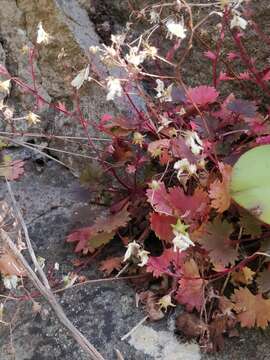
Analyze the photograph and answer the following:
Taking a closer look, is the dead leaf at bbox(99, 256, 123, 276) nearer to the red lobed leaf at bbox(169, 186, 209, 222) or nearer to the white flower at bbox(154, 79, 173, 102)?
the red lobed leaf at bbox(169, 186, 209, 222)

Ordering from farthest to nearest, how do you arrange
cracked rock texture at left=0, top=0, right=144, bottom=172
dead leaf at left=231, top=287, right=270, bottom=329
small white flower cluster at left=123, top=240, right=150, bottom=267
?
1. cracked rock texture at left=0, top=0, right=144, bottom=172
2. dead leaf at left=231, top=287, right=270, bottom=329
3. small white flower cluster at left=123, top=240, right=150, bottom=267

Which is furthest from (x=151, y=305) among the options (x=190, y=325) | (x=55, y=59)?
(x=55, y=59)

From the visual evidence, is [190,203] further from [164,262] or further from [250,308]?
[250,308]

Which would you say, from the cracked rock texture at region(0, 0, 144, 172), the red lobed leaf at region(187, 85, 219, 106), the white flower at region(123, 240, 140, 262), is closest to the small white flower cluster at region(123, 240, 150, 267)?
the white flower at region(123, 240, 140, 262)

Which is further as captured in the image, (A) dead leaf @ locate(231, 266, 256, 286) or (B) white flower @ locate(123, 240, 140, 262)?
(A) dead leaf @ locate(231, 266, 256, 286)

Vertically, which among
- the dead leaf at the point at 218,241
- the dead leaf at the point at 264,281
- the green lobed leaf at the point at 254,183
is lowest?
Answer: the dead leaf at the point at 264,281

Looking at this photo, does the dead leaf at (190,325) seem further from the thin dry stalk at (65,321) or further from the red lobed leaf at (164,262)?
the thin dry stalk at (65,321)

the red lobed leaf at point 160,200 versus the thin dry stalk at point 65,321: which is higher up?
the red lobed leaf at point 160,200

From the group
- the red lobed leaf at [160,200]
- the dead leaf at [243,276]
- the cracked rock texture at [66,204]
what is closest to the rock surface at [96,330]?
the cracked rock texture at [66,204]

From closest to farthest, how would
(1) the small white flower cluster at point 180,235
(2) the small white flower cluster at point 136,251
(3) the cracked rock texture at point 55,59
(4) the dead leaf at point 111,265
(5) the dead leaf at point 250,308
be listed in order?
1. (1) the small white flower cluster at point 180,235
2. (2) the small white flower cluster at point 136,251
3. (5) the dead leaf at point 250,308
4. (4) the dead leaf at point 111,265
5. (3) the cracked rock texture at point 55,59

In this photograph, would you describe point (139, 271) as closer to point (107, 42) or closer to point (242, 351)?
point (242, 351)

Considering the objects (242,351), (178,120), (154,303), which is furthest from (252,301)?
(178,120)
